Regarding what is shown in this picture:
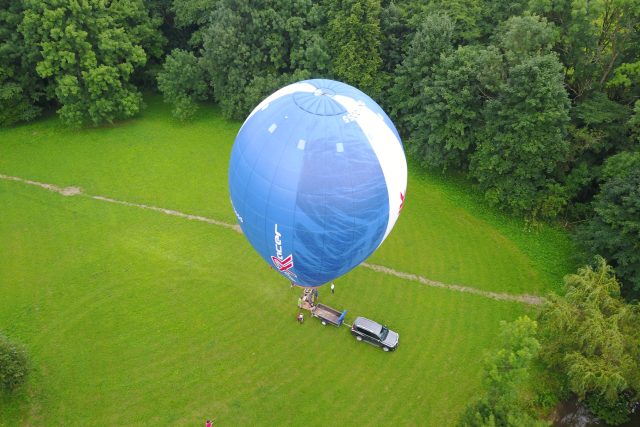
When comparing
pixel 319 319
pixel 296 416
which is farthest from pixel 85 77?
pixel 296 416

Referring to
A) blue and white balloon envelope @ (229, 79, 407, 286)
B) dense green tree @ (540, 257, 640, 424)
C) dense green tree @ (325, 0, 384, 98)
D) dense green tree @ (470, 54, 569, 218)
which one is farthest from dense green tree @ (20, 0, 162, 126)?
dense green tree @ (540, 257, 640, 424)

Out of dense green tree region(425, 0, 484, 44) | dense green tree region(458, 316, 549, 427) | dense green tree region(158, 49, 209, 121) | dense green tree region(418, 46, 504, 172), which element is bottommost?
dense green tree region(458, 316, 549, 427)

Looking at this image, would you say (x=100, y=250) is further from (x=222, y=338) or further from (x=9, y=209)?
Result: (x=222, y=338)

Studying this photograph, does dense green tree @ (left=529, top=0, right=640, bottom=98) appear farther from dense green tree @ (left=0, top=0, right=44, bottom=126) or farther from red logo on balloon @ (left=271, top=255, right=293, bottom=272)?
dense green tree @ (left=0, top=0, right=44, bottom=126)

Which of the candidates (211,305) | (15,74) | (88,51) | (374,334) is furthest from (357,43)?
(15,74)

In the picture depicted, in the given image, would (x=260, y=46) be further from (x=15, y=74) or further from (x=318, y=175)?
(x=318, y=175)

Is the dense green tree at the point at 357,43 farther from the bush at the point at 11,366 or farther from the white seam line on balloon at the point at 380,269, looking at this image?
the bush at the point at 11,366
